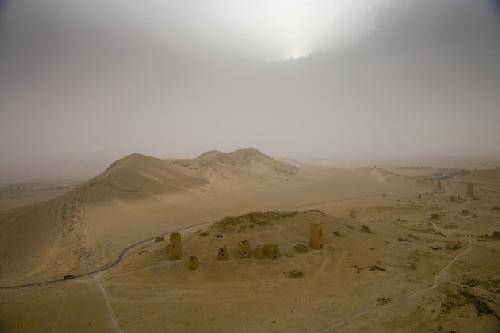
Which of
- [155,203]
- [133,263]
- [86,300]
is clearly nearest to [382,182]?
[155,203]

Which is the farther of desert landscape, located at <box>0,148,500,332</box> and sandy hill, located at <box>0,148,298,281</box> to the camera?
sandy hill, located at <box>0,148,298,281</box>

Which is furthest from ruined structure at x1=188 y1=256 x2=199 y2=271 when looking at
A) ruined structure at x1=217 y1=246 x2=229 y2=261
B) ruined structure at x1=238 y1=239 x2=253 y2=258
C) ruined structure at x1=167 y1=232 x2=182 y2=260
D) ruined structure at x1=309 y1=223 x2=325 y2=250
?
ruined structure at x1=309 y1=223 x2=325 y2=250

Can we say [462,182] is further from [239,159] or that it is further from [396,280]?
[396,280]

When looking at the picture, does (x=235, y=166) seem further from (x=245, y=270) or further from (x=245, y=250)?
(x=245, y=270)

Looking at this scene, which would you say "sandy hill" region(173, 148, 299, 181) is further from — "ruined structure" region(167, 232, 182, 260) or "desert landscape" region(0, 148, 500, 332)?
"ruined structure" region(167, 232, 182, 260)

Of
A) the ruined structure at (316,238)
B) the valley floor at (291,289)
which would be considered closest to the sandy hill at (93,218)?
the valley floor at (291,289)

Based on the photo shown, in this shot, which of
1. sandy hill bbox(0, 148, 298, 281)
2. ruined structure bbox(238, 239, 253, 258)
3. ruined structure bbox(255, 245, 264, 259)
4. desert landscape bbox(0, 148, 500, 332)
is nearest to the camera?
desert landscape bbox(0, 148, 500, 332)

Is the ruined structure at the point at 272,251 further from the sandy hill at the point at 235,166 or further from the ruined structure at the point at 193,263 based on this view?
the sandy hill at the point at 235,166
